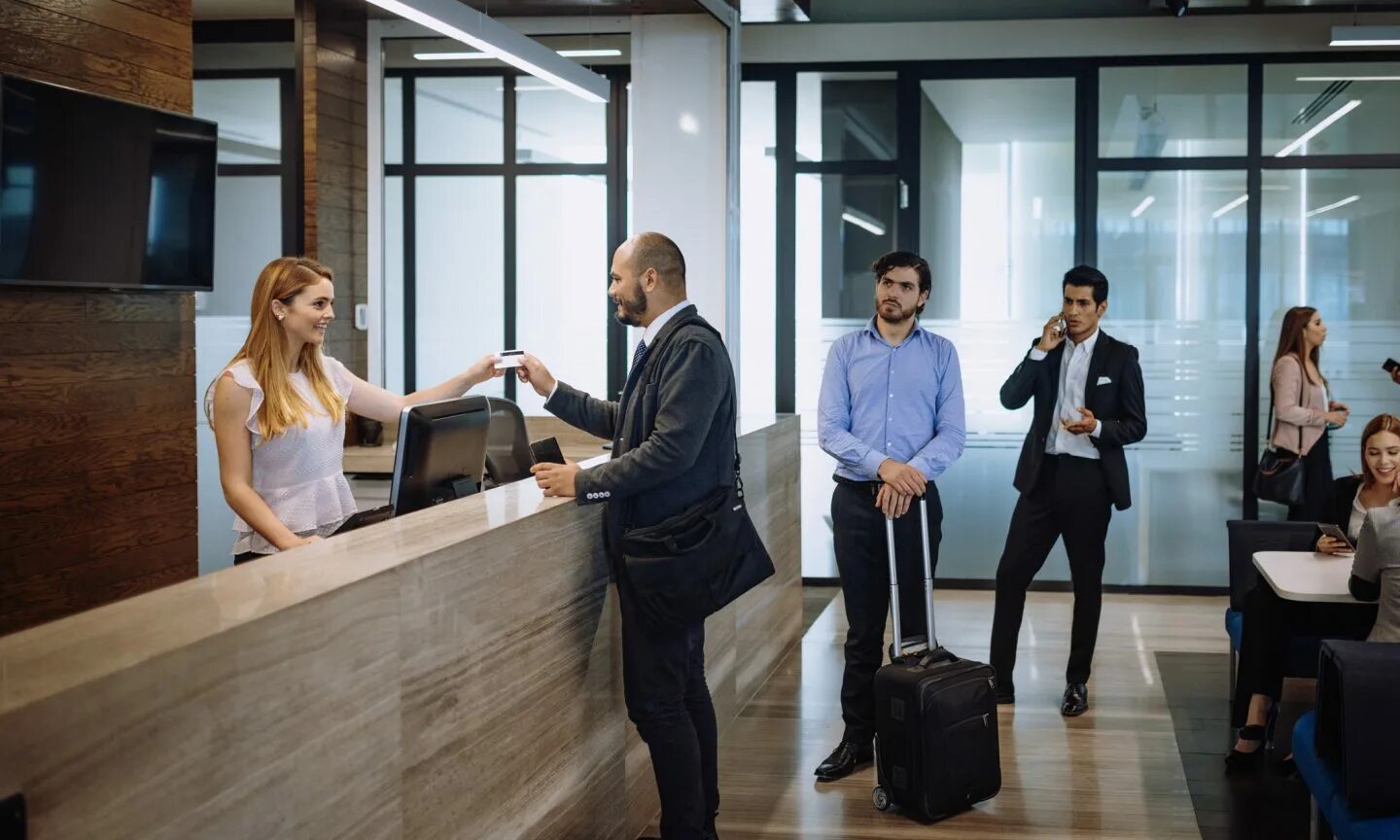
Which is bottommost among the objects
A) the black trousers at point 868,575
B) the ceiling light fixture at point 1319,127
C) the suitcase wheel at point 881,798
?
the suitcase wheel at point 881,798

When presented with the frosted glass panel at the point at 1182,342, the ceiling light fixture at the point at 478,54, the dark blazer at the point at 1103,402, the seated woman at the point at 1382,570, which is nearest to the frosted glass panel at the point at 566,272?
the ceiling light fixture at the point at 478,54

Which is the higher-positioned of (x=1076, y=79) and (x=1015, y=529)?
(x=1076, y=79)

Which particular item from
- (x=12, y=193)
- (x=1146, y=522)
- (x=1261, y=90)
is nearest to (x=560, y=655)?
(x=12, y=193)

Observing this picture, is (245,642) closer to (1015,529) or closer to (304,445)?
(304,445)

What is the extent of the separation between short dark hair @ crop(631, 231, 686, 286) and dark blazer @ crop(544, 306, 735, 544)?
94 millimetres

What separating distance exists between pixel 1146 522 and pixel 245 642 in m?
6.58

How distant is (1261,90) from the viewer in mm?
7453

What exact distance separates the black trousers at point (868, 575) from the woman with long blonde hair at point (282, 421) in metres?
1.62

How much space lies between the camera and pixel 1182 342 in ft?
24.8

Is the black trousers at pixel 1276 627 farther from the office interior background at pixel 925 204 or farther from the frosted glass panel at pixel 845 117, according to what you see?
the frosted glass panel at pixel 845 117

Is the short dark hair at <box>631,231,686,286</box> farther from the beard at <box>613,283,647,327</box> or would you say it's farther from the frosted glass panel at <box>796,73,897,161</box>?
the frosted glass panel at <box>796,73,897,161</box>

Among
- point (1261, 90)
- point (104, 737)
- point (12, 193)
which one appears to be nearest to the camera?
point (104, 737)

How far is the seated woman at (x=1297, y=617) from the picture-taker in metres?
4.20

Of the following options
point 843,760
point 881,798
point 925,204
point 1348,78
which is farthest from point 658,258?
point 1348,78
